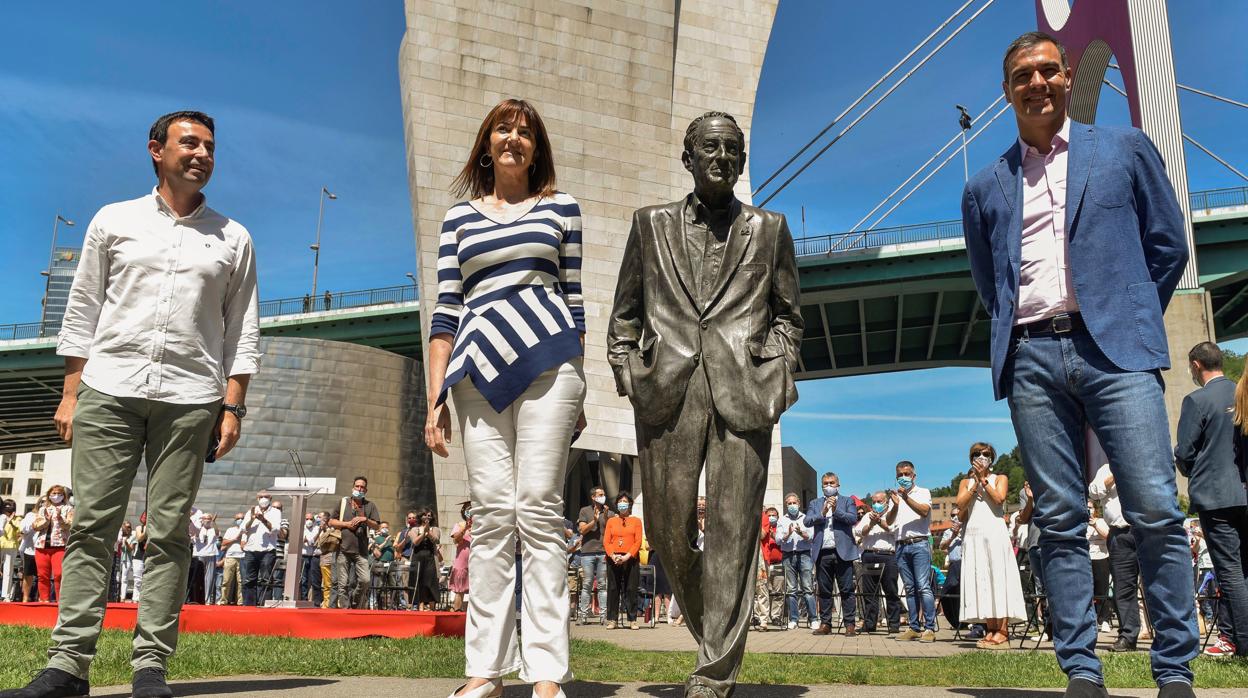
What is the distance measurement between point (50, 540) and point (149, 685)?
45.5ft

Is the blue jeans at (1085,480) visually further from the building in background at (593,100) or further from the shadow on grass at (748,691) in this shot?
the building in background at (593,100)

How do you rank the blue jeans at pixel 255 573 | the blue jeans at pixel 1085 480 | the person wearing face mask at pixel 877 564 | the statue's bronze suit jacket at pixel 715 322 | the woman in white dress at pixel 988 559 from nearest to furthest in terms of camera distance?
the blue jeans at pixel 1085 480 → the statue's bronze suit jacket at pixel 715 322 → the woman in white dress at pixel 988 559 → the person wearing face mask at pixel 877 564 → the blue jeans at pixel 255 573

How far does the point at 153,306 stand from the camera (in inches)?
156

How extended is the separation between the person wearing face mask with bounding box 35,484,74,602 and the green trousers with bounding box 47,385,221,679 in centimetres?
1315

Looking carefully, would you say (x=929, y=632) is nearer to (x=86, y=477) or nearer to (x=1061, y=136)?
(x=1061, y=136)

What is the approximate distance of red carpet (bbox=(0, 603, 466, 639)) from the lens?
24.6ft

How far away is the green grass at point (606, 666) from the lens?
4516 millimetres

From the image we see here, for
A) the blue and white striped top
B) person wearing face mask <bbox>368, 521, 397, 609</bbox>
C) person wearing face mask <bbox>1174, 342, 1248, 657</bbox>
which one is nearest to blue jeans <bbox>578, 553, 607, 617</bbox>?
person wearing face mask <bbox>368, 521, 397, 609</bbox>

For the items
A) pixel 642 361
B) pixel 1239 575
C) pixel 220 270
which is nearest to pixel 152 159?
pixel 220 270

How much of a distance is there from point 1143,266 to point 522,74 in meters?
31.1

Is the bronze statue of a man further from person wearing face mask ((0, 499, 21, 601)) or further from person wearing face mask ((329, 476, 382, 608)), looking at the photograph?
person wearing face mask ((0, 499, 21, 601))

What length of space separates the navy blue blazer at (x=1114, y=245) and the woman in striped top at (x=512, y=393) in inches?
66.8

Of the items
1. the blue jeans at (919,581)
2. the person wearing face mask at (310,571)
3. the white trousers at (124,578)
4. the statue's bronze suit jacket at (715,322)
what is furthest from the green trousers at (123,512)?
the white trousers at (124,578)

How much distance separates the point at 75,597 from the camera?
3.73 meters
